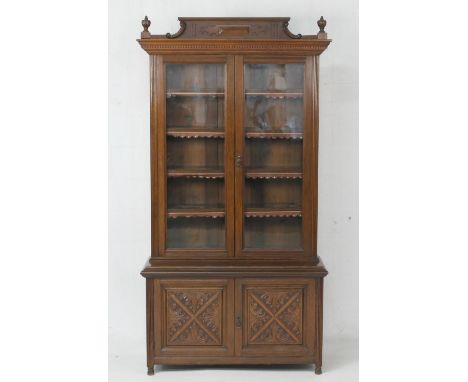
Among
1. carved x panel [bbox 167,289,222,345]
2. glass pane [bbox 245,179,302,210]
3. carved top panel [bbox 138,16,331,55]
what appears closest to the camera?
carved top panel [bbox 138,16,331,55]

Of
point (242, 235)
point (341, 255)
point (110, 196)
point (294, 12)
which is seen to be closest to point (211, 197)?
point (242, 235)

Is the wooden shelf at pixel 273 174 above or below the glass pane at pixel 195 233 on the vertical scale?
above

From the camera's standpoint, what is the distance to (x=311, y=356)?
11.9ft

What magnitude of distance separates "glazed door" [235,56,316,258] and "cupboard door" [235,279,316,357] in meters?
0.22

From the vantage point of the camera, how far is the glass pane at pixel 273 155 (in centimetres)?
366

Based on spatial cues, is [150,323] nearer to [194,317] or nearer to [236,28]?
[194,317]

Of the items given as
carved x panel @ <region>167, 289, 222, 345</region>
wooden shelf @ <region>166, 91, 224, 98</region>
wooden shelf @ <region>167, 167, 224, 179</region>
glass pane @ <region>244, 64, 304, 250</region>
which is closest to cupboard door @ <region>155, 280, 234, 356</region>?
carved x panel @ <region>167, 289, 222, 345</region>

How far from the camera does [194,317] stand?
3.65 metres

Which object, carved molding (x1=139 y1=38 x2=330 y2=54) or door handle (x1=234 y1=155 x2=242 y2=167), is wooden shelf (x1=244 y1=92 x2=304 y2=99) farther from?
door handle (x1=234 y1=155 x2=242 y2=167)

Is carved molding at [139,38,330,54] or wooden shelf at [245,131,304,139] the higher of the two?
carved molding at [139,38,330,54]

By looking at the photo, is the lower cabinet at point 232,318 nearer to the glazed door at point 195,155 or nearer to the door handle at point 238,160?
the glazed door at point 195,155

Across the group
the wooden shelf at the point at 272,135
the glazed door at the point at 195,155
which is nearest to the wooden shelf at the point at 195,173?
the glazed door at the point at 195,155

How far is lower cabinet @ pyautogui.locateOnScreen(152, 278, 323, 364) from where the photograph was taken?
363 cm

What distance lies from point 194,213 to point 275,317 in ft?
2.88
